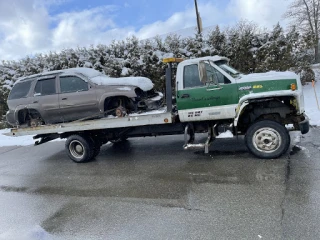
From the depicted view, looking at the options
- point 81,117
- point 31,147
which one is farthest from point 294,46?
point 31,147

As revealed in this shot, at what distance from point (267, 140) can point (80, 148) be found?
473 centimetres

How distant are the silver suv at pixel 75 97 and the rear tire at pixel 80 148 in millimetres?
589

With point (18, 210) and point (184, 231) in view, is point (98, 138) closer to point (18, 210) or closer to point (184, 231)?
point (18, 210)

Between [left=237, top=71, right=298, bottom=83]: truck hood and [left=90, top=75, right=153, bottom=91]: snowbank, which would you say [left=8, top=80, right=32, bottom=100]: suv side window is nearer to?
[left=90, top=75, right=153, bottom=91]: snowbank

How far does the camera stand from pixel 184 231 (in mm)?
3752

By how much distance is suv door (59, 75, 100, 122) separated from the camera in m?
7.68

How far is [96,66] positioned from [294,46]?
29.5ft

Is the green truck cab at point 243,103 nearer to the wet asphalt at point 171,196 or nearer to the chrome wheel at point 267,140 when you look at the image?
the chrome wheel at point 267,140

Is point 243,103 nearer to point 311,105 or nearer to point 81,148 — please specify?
point 81,148

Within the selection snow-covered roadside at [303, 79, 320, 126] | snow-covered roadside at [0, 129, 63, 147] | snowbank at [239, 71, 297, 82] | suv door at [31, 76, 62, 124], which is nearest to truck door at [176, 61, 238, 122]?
snowbank at [239, 71, 297, 82]

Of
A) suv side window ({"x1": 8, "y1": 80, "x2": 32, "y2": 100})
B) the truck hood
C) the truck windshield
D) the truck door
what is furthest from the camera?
suv side window ({"x1": 8, "y1": 80, "x2": 32, "y2": 100})

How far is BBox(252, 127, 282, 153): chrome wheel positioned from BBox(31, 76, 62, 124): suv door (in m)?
5.20

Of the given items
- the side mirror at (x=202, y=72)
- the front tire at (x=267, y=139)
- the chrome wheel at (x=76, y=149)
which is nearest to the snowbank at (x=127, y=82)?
the chrome wheel at (x=76, y=149)

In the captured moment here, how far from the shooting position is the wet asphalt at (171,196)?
382 centimetres
